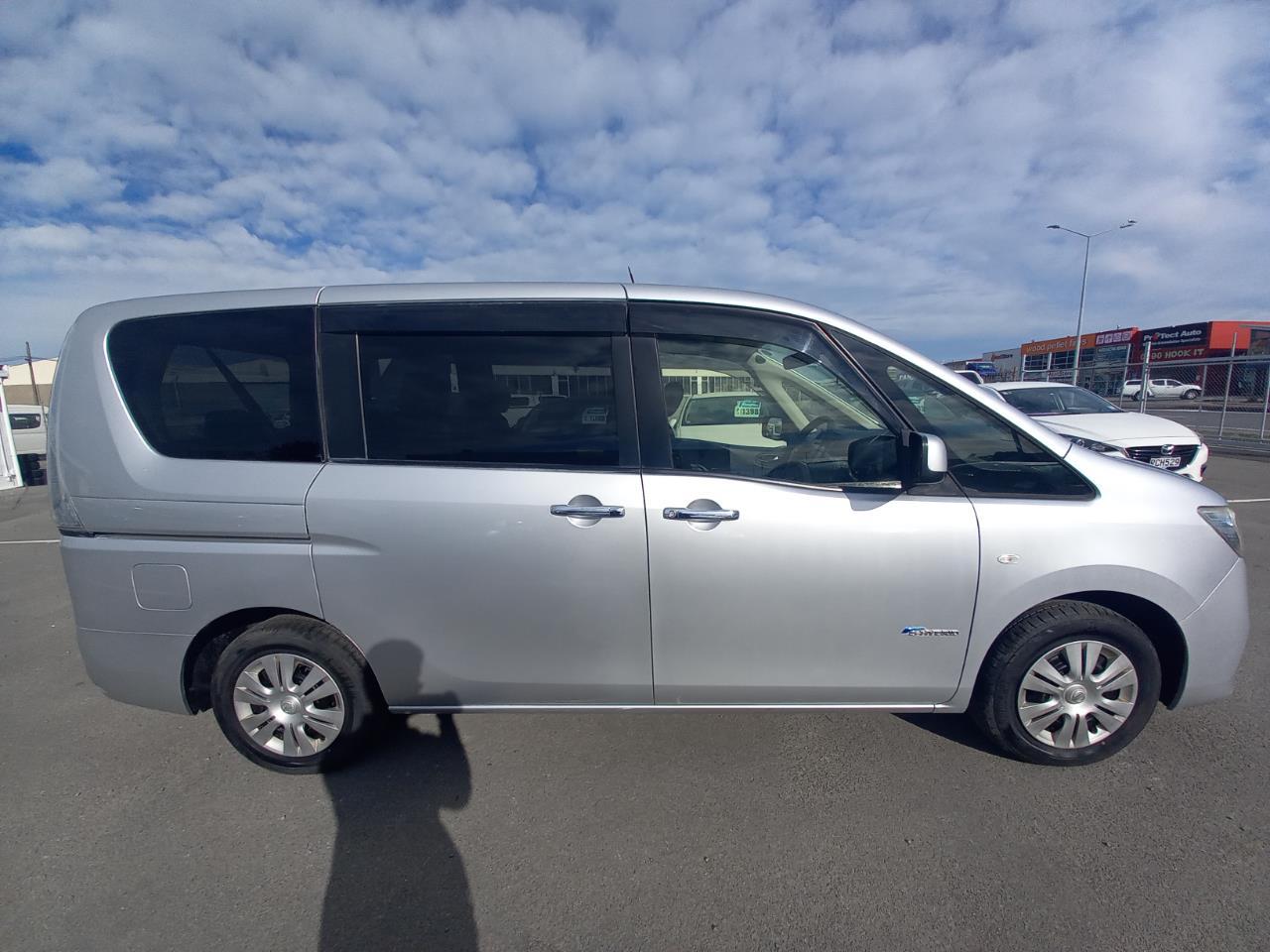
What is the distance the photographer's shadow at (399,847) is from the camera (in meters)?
1.89

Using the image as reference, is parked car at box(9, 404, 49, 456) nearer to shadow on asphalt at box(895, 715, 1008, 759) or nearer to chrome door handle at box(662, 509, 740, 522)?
chrome door handle at box(662, 509, 740, 522)

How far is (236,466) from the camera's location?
2383 millimetres

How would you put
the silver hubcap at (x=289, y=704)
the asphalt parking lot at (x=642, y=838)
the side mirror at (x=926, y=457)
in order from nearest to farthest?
the asphalt parking lot at (x=642, y=838), the side mirror at (x=926, y=457), the silver hubcap at (x=289, y=704)

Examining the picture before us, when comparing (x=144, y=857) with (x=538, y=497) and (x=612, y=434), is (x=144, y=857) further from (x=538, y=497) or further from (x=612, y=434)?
(x=612, y=434)

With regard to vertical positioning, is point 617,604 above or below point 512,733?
above

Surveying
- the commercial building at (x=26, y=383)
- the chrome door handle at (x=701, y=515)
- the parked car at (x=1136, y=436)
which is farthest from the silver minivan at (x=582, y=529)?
the commercial building at (x=26, y=383)

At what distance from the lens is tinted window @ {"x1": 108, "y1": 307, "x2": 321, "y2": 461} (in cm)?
241

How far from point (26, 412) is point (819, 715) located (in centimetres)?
1791

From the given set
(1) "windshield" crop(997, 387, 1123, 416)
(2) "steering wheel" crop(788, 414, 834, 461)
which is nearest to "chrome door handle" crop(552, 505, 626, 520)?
(2) "steering wheel" crop(788, 414, 834, 461)

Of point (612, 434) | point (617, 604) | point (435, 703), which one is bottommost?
point (435, 703)

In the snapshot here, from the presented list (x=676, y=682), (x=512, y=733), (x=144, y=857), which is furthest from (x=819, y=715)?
(x=144, y=857)

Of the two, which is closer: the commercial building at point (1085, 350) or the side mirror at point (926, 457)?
the side mirror at point (926, 457)

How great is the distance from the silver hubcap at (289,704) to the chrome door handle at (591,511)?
122cm

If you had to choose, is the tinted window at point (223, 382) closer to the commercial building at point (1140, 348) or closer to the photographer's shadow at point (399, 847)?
the photographer's shadow at point (399, 847)
